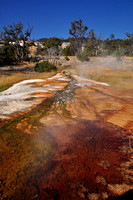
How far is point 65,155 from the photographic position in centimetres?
126

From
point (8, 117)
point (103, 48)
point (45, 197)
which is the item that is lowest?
point (45, 197)

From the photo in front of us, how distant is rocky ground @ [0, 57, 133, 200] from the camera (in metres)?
0.92

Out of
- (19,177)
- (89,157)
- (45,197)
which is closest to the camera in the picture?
(45,197)

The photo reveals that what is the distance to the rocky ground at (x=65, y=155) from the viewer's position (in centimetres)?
92

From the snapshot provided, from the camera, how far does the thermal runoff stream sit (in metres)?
0.92

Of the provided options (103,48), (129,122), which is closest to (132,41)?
(103,48)

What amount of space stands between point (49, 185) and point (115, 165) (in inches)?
22.7

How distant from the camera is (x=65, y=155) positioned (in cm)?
126

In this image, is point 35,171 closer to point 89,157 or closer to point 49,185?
point 49,185

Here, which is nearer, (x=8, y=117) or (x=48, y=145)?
(x=48, y=145)

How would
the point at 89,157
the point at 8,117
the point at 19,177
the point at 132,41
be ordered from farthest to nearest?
the point at 132,41 → the point at 8,117 → the point at 89,157 → the point at 19,177

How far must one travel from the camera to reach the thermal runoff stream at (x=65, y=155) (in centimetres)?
92

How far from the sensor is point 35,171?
108 centimetres

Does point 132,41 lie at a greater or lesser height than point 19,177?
greater
